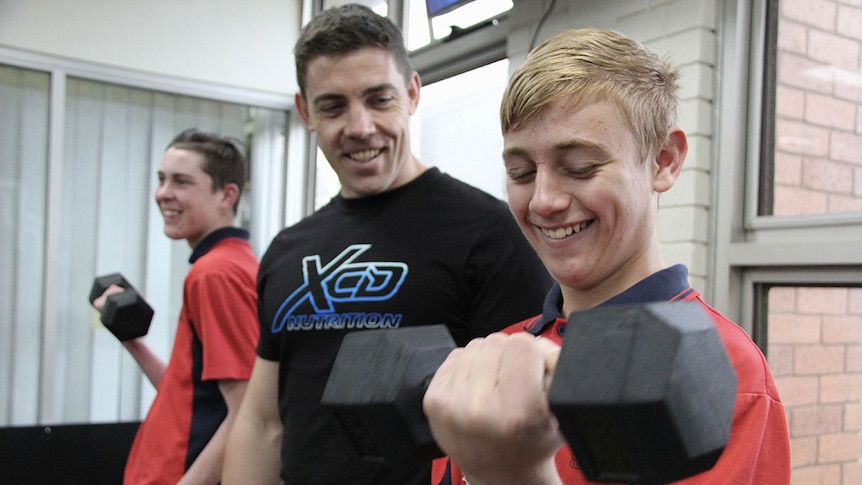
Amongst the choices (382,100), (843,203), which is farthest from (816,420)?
(382,100)

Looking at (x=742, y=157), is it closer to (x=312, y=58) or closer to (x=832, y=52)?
(x=832, y=52)

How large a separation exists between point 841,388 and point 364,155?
104 centimetres

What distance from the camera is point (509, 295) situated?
43.9 inches

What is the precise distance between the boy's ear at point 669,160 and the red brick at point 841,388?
36.5 inches

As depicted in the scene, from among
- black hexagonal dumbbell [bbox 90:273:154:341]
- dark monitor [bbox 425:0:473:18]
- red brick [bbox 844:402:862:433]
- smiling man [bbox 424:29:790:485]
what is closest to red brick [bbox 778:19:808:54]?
red brick [bbox 844:402:862:433]

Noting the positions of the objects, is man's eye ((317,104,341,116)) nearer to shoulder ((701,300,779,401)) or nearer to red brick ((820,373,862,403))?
shoulder ((701,300,779,401))

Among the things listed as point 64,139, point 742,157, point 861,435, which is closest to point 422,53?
point 742,157

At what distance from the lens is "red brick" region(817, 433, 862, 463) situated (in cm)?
145

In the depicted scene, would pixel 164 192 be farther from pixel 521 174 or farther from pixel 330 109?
pixel 521 174

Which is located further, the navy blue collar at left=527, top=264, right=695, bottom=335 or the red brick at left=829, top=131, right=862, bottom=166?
the red brick at left=829, top=131, right=862, bottom=166

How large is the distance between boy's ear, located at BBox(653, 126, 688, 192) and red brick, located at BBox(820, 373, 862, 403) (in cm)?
93

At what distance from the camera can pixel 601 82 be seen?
745 millimetres

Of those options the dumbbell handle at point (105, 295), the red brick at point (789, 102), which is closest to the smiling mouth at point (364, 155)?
the red brick at point (789, 102)

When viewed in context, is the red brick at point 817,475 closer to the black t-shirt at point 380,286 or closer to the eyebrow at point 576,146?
the black t-shirt at point 380,286
